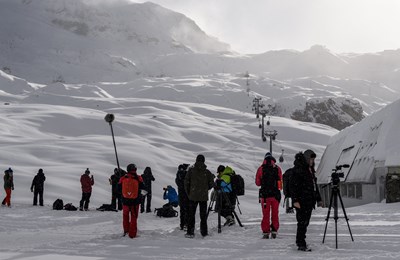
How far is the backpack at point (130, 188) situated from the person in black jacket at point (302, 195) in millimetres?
4181

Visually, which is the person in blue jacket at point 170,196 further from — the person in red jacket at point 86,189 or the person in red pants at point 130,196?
the person in red pants at point 130,196

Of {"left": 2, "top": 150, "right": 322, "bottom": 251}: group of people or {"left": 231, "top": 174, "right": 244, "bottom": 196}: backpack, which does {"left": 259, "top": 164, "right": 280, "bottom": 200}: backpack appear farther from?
{"left": 231, "top": 174, "right": 244, "bottom": 196}: backpack

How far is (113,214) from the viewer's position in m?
19.2

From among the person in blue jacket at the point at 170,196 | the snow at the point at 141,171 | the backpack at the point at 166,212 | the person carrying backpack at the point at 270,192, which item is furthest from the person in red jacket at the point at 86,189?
the person carrying backpack at the point at 270,192

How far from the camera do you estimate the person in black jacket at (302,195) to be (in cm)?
910

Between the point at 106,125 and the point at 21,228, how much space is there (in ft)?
151

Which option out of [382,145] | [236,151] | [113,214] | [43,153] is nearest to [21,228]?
[113,214]

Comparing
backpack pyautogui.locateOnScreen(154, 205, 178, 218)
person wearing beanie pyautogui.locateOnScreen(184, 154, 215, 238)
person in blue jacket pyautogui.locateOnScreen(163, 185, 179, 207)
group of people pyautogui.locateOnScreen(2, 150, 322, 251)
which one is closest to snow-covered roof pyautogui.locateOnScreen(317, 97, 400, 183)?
person in blue jacket pyautogui.locateOnScreen(163, 185, 179, 207)

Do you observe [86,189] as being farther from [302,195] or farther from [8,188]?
[302,195]

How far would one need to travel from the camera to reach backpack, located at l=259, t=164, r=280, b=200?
10898 millimetres

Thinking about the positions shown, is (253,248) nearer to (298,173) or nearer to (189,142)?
(298,173)

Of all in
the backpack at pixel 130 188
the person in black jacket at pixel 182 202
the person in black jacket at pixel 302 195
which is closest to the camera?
the person in black jacket at pixel 302 195

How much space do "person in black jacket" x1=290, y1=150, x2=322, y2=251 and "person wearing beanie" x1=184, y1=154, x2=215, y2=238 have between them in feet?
9.44

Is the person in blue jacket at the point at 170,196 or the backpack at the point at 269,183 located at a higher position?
the backpack at the point at 269,183
